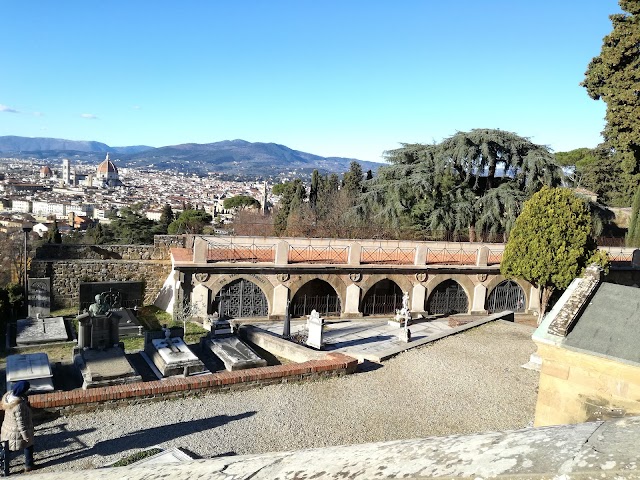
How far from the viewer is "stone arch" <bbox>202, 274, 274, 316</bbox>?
786 inches

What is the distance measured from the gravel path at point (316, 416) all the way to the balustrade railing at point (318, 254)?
782 centimetres

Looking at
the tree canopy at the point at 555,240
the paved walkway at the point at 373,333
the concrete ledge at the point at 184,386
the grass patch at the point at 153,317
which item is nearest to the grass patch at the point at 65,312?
the grass patch at the point at 153,317

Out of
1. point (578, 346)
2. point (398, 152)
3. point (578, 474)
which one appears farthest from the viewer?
point (398, 152)

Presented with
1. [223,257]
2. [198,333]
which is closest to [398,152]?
[223,257]

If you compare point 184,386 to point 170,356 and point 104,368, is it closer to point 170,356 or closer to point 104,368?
point 170,356

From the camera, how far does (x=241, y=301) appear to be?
808 inches

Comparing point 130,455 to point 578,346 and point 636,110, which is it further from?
point 636,110

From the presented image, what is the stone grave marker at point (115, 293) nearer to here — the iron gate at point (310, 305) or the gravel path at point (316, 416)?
the iron gate at point (310, 305)

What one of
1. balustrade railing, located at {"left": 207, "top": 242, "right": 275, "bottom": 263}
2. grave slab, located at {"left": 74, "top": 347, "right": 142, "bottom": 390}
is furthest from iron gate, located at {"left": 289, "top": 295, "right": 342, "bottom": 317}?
grave slab, located at {"left": 74, "top": 347, "right": 142, "bottom": 390}

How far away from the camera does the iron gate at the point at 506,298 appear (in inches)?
938

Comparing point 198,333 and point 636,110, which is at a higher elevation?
Answer: point 636,110

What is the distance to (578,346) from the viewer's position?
26.2 feet

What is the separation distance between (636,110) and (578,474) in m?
27.0

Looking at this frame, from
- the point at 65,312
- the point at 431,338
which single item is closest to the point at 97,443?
the point at 431,338
